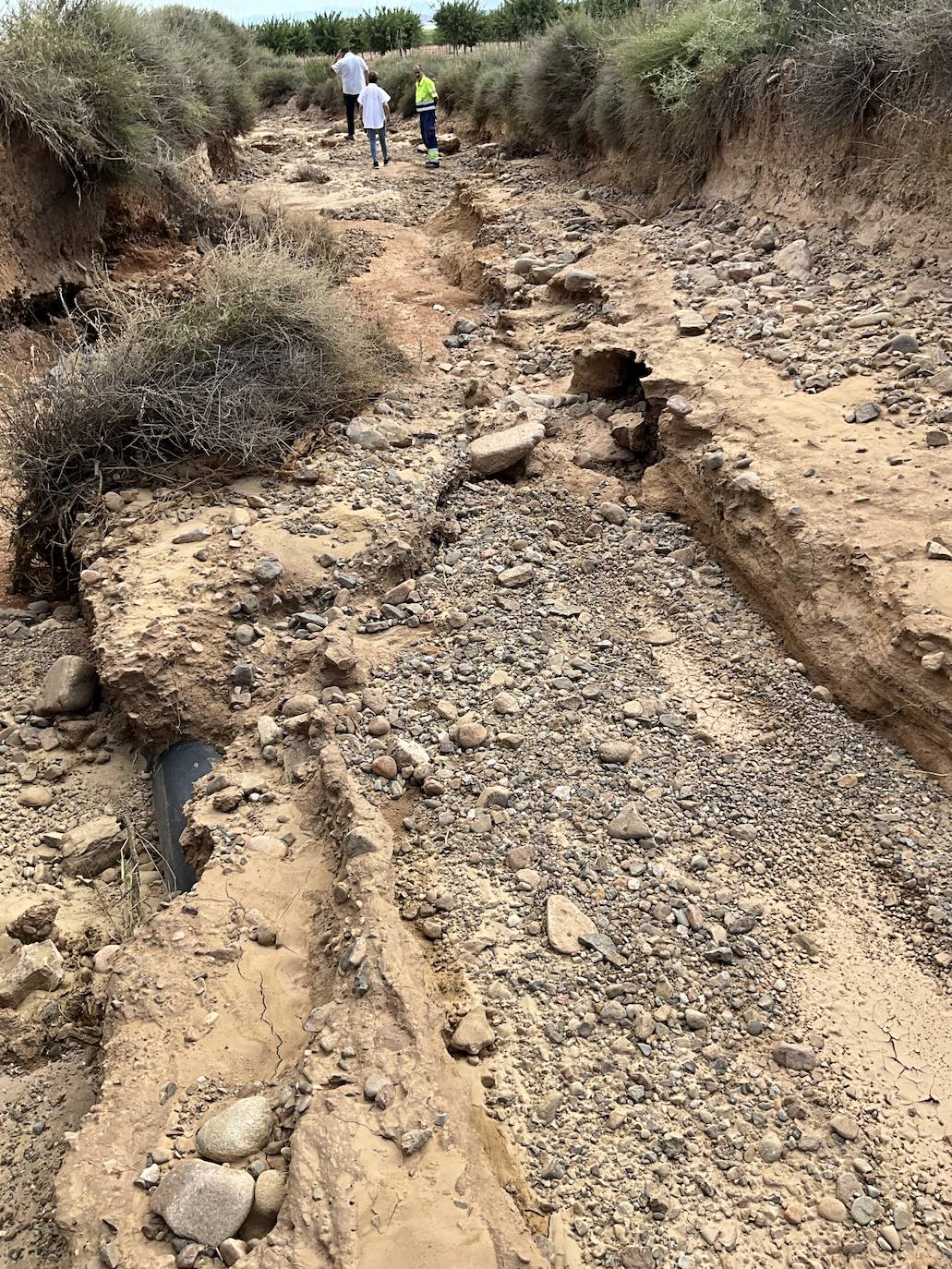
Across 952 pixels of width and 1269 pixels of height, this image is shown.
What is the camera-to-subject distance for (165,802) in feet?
11.3

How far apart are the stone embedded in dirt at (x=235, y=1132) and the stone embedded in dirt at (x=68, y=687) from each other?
7.35ft

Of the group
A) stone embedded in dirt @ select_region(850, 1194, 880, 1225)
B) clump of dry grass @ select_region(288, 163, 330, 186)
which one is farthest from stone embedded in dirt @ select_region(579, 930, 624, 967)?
clump of dry grass @ select_region(288, 163, 330, 186)

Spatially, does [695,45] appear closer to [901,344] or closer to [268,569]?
[901,344]

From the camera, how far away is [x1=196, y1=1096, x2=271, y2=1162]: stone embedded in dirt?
206 centimetres

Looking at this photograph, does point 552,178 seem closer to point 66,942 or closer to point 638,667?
point 638,667

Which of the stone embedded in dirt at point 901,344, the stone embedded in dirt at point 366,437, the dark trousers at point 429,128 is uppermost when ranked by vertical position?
the dark trousers at point 429,128

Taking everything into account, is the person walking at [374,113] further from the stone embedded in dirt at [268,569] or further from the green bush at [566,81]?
the stone embedded in dirt at [268,569]


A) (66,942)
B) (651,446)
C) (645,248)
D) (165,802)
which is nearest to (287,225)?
(645,248)

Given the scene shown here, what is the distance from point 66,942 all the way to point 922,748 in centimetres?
295

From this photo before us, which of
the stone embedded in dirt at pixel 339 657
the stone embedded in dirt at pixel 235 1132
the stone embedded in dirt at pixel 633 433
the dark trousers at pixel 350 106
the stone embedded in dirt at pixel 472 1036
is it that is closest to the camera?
the stone embedded in dirt at pixel 235 1132

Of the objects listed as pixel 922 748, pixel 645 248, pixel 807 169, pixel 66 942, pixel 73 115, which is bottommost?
pixel 66 942

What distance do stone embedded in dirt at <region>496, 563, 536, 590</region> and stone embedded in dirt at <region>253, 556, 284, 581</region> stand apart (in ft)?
3.14

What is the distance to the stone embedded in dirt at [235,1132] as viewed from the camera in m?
2.06

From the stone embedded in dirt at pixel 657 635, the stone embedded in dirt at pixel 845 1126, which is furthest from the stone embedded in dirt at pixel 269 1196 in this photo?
the stone embedded in dirt at pixel 657 635
